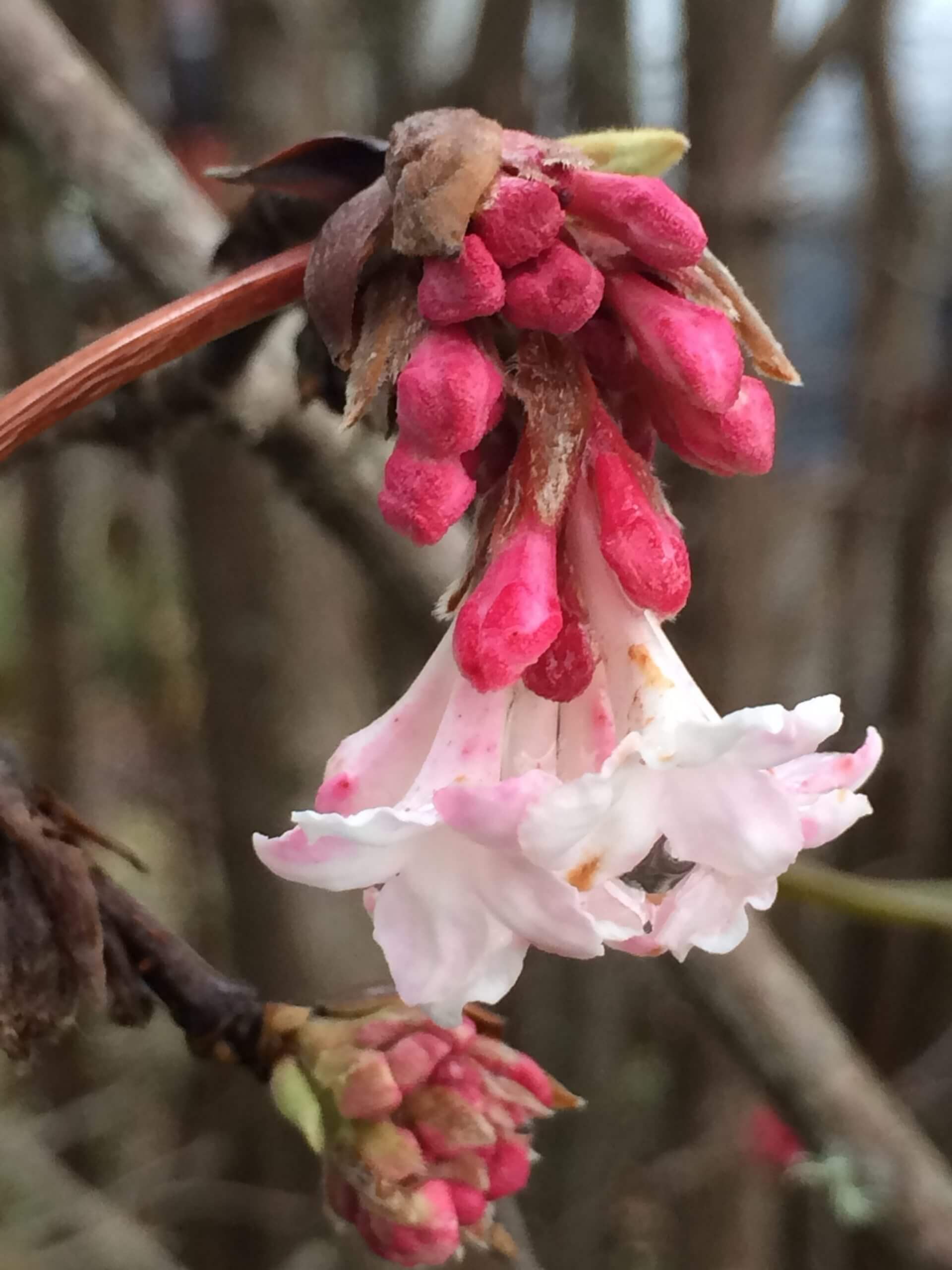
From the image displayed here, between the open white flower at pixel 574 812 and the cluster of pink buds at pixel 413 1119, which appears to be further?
the cluster of pink buds at pixel 413 1119

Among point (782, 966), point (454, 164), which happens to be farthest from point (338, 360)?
point (782, 966)

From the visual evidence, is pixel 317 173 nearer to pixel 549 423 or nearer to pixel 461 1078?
pixel 549 423

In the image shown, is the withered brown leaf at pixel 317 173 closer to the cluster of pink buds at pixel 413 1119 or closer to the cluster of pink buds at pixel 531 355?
the cluster of pink buds at pixel 531 355

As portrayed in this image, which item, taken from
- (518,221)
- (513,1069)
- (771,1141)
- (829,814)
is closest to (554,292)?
(518,221)

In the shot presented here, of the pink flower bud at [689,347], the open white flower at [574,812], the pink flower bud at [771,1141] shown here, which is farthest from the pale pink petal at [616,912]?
the pink flower bud at [771,1141]

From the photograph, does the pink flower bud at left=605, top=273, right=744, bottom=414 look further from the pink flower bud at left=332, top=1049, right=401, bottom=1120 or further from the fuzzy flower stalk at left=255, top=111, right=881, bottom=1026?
the pink flower bud at left=332, top=1049, right=401, bottom=1120

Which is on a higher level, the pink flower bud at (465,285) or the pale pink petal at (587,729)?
the pink flower bud at (465,285)
